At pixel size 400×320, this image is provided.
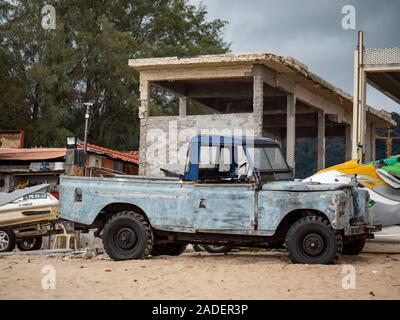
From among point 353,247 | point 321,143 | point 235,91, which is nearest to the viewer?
point 353,247

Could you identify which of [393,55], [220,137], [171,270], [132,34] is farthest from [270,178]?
[132,34]

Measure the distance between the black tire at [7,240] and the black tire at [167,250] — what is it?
4297mm

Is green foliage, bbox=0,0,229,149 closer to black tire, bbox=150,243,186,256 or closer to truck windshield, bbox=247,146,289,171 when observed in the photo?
black tire, bbox=150,243,186,256

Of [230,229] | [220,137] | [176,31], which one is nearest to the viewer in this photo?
[230,229]

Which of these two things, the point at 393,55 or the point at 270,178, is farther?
the point at 393,55

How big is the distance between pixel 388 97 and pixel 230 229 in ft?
38.0

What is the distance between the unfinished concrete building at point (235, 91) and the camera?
755 inches

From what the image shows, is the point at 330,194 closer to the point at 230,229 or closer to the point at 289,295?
the point at 230,229

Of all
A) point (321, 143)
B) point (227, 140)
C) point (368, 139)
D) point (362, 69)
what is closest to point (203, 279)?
point (227, 140)

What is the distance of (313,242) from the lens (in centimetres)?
1089

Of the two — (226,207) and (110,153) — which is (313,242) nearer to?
(226,207)

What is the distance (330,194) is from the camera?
10.8 m

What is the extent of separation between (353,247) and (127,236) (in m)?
3.93

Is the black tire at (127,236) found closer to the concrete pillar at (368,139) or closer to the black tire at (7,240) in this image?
the black tire at (7,240)
